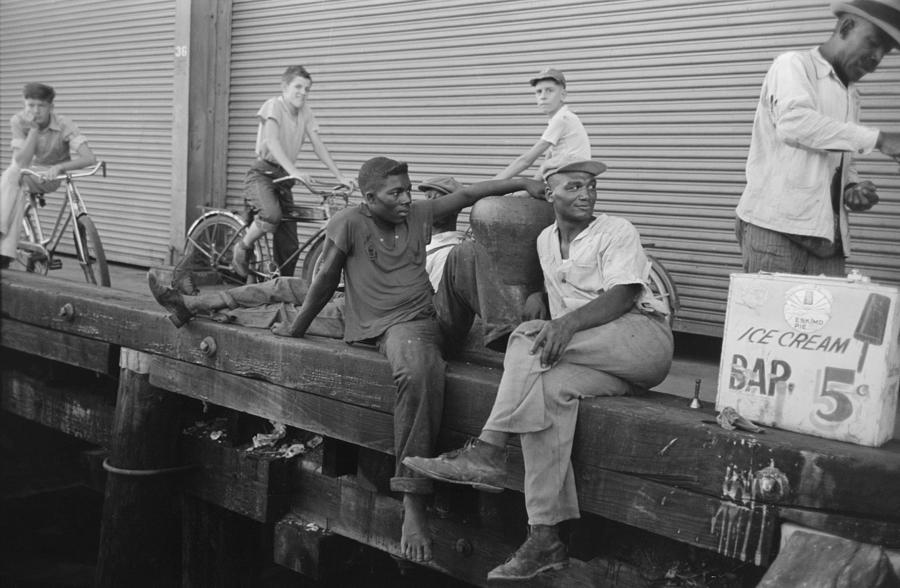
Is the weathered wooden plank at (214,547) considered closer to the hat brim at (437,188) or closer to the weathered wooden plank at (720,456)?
the hat brim at (437,188)

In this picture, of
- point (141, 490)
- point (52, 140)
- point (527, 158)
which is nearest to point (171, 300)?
point (141, 490)

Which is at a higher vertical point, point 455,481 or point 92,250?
point 92,250

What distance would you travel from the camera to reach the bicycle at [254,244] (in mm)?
7121

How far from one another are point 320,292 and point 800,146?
6.98ft

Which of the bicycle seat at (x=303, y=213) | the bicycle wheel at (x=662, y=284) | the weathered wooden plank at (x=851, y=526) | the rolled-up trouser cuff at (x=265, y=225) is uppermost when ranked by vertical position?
the bicycle seat at (x=303, y=213)

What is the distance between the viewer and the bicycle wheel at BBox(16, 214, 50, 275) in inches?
299

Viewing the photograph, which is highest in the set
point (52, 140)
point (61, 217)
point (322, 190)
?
point (52, 140)

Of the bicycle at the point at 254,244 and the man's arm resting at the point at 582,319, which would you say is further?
the bicycle at the point at 254,244

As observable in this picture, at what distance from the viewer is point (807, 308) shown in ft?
9.39

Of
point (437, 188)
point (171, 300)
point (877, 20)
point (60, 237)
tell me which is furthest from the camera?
point (60, 237)

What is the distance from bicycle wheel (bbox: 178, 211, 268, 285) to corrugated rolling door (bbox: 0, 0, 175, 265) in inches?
92.1

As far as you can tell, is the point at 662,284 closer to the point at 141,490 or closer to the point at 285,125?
the point at 285,125

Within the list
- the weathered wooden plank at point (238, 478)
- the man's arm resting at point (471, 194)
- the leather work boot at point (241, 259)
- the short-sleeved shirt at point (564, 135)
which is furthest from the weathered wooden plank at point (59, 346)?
the short-sleeved shirt at point (564, 135)

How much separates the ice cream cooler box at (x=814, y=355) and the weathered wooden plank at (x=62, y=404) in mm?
4202
